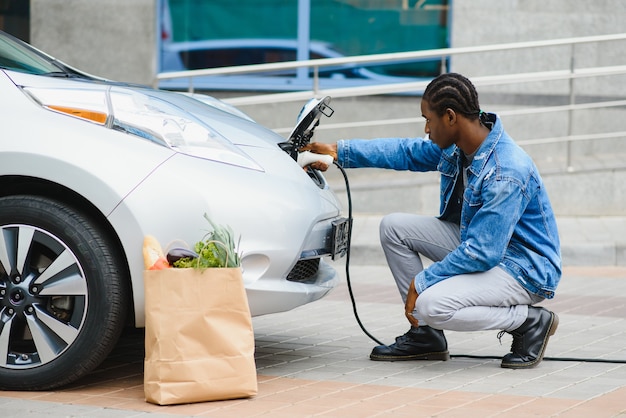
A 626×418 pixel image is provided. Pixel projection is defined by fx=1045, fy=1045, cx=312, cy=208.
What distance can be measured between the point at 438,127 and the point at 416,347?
101cm

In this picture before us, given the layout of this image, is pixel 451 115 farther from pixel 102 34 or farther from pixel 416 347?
pixel 102 34

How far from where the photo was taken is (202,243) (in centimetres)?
373

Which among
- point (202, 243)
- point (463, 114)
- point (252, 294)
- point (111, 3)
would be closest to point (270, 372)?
point (252, 294)

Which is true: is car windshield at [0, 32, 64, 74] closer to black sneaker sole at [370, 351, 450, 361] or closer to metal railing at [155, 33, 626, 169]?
black sneaker sole at [370, 351, 450, 361]

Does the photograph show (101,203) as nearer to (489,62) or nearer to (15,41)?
(15,41)

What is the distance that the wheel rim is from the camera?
386 centimetres

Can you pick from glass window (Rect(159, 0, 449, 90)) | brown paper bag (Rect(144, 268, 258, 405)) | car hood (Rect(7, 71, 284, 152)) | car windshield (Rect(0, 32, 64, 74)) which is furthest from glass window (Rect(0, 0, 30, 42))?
brown paper bag (Rect(144, 268, 258, 405))

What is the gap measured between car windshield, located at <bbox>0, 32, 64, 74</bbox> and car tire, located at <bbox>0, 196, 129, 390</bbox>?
2.12 feet

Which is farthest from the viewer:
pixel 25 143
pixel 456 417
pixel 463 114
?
pixel 463 114

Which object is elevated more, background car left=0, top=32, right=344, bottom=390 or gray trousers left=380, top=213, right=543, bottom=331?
background car left=0, top=32, right=344, bottom=390

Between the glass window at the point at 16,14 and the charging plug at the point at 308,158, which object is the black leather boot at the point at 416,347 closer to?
the charging plug at the point at 308,158

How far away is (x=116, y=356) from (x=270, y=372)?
801 mm

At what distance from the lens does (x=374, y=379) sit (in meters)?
4.25

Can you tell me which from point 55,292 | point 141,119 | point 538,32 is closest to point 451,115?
point 141,119
